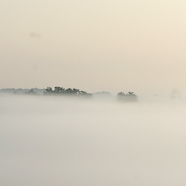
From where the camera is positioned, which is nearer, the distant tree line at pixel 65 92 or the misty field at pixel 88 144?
the misty field at pixel 88 144

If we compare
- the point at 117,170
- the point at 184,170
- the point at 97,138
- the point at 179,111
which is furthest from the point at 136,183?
the point at 179,111

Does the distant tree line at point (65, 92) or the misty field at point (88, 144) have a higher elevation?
the distant tree line at point (65, 92)

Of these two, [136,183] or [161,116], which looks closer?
[136,183]

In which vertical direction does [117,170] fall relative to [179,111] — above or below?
below

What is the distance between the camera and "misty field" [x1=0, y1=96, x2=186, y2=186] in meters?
39.0

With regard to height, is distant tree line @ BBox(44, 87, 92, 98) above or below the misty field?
above

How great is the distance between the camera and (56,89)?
5828 centimetres

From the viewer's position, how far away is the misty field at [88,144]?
128ft

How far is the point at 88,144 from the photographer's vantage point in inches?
1912

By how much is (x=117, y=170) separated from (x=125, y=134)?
11.4 m

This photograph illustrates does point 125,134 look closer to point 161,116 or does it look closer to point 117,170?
point 161,116

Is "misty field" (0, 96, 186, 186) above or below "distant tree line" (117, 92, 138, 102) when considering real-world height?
below

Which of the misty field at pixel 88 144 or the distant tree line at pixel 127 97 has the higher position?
the distant tree line at pixel 127 97

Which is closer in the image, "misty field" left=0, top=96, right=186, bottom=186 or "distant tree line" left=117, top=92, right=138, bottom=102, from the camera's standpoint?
"misty field" left=0, top=96, right=186, bottom=186
